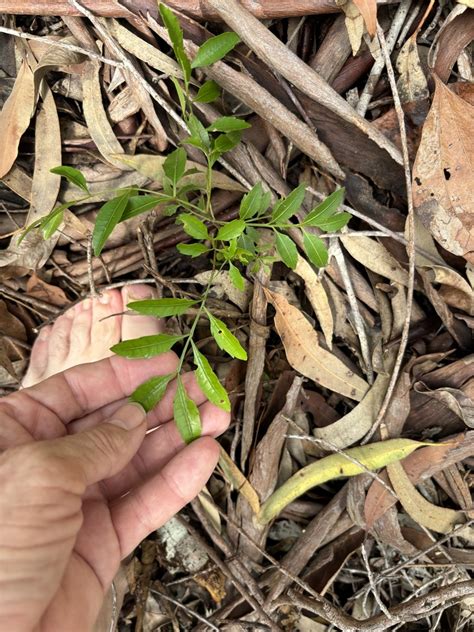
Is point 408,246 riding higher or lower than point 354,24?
lower

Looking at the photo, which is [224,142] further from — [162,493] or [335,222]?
[162,493]

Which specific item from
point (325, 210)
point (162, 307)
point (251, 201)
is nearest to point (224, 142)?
point (251, 201)

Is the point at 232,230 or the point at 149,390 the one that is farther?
the point at 149,390

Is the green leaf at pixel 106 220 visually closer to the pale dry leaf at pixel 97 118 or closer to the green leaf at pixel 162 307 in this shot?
the green leaf at pixel 162 307

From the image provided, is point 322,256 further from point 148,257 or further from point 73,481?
point 73,481

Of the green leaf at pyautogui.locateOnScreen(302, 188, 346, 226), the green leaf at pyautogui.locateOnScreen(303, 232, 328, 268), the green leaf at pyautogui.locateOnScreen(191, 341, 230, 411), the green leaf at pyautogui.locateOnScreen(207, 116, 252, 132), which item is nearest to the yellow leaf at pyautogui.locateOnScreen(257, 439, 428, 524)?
the green leaf at pyautogui.locateOnScreen(191, 341, 230, 411)

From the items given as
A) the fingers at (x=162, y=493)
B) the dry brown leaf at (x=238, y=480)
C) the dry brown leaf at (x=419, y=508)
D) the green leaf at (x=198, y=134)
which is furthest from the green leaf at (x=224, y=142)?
the dry brown leaf at (x=419, y=508)
